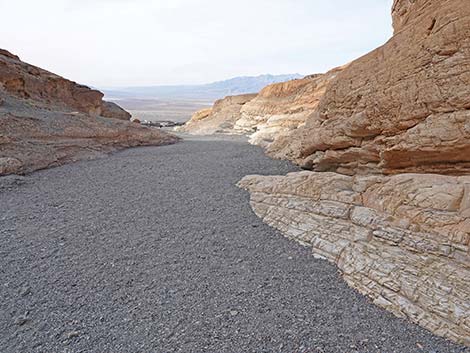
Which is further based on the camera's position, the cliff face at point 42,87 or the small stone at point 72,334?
the cliff face at point 42,87

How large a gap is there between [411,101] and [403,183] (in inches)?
47.9

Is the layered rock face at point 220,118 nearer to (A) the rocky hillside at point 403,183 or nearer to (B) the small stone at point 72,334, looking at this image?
(A) the rocky hillside at point 403,183

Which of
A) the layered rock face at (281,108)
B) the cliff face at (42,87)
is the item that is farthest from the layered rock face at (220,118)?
the cliff face at (42,87)

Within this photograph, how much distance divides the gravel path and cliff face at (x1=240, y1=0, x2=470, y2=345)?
0.90 ft

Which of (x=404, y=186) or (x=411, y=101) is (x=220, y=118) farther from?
(x=404, y=186)

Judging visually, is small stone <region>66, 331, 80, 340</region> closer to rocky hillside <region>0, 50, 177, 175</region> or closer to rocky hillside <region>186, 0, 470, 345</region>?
rocky hillside <region>186, 0, 470, 345</region>

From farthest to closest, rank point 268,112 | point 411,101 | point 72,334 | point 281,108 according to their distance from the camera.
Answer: point 268,112 < point 281,108 < point 411,101 < point 72,334

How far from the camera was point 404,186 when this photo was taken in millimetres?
3291

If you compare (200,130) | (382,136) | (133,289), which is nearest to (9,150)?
(133,289)

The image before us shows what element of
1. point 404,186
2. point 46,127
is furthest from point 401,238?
point 46,127

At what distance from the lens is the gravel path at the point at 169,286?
2.34 metres

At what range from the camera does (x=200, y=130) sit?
22.2 m

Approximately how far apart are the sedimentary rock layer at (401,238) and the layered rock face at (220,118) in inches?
648

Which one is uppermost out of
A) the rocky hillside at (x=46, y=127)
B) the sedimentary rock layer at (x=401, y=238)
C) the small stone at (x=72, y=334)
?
the rocky hillside at (x=46, y=127)
